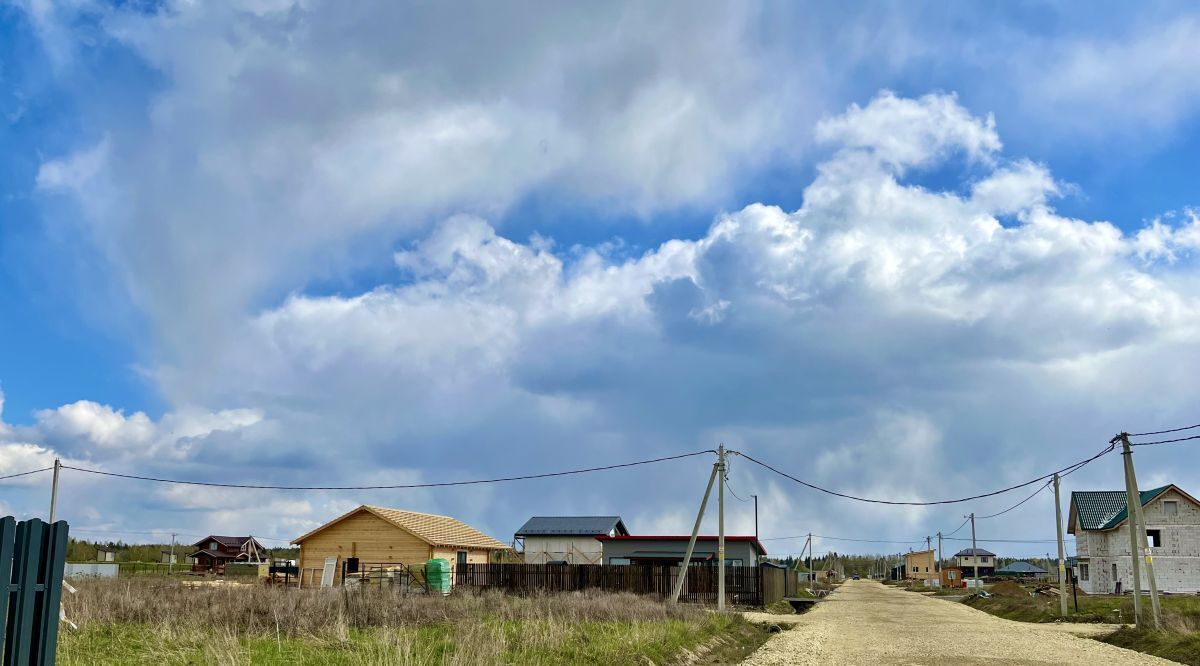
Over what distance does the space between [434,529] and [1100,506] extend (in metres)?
48.9

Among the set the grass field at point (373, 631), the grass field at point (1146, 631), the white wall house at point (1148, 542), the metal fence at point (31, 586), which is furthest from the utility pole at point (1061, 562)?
the metal fence at point (31, 586)

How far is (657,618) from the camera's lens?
22.8m

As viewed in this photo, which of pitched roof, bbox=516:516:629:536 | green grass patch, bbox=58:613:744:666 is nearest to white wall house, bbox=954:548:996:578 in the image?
pitched roof, bbox=516:516:629:536

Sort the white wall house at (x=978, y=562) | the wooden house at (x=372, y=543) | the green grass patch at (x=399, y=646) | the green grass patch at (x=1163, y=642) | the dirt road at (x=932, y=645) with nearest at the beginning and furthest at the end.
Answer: the green grass patch at (x=399, y=646) → the dirt road at (x=932, y=645) → the green grass patch at (x=1163, y=642) → the wooden house at (x=372, y=543) → the white wall house at (x=978, y=562)

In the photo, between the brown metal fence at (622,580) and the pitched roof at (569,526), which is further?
the pitched roof at (569,526)

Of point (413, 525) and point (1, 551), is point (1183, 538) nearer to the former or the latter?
point (413, 525)

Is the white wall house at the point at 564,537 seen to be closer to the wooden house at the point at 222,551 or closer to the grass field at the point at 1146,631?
the grass field at the point at 1146,631

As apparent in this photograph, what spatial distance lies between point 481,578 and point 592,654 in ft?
92.8

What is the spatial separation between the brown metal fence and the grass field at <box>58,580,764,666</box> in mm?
12686

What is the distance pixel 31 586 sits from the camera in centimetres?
637

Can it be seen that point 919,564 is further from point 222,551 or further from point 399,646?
point 399,646

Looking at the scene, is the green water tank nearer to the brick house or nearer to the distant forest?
the distant forest

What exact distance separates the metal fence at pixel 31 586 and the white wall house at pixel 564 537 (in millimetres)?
52655

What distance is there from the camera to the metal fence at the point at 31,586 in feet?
20.3
